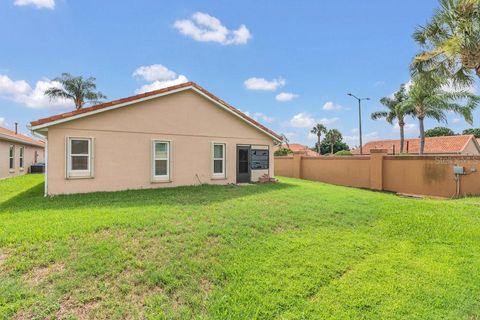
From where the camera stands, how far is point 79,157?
10.8 m

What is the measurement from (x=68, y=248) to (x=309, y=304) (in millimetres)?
4176

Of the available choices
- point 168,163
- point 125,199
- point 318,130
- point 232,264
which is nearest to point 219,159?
point 168,163

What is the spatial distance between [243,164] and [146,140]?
5.19m

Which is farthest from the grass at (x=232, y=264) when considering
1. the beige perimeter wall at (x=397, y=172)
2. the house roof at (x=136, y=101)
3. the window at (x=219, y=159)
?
the beige perimeter wall at (x=397, y=172)

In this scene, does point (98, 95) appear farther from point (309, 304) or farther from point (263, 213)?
point (309, 304)

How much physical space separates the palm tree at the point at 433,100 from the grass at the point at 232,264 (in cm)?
767

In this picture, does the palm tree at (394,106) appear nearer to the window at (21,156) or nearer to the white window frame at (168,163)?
the white window frame at (168,163)

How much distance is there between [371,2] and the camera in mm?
11961

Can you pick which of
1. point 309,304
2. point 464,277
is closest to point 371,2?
point 464,277

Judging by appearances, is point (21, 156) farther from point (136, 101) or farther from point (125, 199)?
point (125, 199)

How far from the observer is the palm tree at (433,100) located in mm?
13289

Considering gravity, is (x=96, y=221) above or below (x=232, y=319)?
above

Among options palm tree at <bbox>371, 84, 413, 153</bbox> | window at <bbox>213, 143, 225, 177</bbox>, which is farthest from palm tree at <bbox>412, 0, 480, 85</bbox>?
palm tree at <bbox>371, 84, 413, 153</bbox>

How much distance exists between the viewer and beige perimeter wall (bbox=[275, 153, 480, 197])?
526 inches
